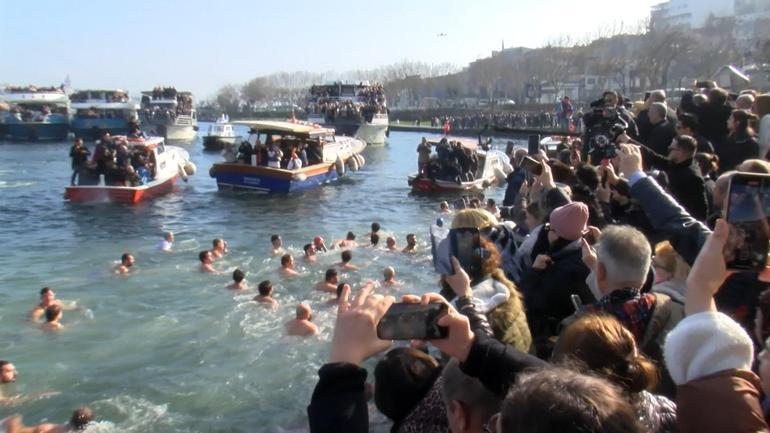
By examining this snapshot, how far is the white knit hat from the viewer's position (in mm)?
2207

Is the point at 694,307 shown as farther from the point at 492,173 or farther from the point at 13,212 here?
the point at 492,173

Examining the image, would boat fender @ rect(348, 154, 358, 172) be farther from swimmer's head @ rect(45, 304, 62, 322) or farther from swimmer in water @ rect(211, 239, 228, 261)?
swimmer's head @ rect(45, 304, 62, 322)

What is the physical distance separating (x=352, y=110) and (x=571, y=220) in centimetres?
5704

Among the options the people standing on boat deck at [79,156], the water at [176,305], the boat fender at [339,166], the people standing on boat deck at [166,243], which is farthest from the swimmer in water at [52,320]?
the boat fender at [339,166]

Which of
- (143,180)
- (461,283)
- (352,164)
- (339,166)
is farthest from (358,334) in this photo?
(352,164)

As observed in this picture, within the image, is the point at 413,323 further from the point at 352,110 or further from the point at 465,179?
the point at 352,110

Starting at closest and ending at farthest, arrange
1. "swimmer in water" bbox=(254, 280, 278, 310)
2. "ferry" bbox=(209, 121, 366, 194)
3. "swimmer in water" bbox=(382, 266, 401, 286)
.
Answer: "swimmer in water" bbox=(254, 280, 278, 310), "swimmer in water" bbox=(382, 266, 401, 286), "ferry" bbox=(209, 121, 366, 194)

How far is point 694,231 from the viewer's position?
150 inches

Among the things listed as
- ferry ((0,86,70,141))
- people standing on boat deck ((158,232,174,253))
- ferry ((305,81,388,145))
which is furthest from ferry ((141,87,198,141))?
people standing on boat deck ((158,232,174,253))

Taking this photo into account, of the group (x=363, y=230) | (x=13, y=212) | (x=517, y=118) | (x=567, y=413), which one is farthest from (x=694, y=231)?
(x=517, y=118)

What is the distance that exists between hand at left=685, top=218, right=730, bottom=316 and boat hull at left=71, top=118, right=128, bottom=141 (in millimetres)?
61496

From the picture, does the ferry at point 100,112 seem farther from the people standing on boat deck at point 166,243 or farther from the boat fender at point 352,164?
the people standing on boat deck at point 166,243

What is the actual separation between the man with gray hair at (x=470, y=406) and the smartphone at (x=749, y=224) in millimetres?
1206

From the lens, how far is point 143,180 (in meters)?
26.5
